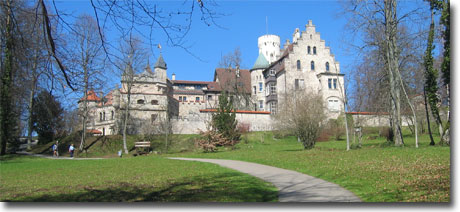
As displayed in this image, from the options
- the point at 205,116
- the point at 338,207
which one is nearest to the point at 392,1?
the point at 338,207

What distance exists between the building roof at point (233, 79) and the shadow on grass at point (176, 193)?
43697 millimetres

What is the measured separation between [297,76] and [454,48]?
39.8 meters

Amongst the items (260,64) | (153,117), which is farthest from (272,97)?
(153,117)

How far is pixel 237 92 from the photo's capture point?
51.5 metres

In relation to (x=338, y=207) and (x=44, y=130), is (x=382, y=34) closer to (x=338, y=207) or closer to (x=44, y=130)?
(x=338, y=207)

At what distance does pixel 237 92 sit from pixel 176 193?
4430 centimetres

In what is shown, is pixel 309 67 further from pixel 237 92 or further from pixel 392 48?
pixel 392 48

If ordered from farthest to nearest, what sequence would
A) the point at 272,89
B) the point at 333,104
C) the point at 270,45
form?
the point at 270,45, the point at 272,89, the point at 333,104

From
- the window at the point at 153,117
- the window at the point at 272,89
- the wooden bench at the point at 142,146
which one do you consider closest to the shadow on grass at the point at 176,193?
the wooden bench at the point at 142,146

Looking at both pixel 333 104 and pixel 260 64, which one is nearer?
pixel 333 104

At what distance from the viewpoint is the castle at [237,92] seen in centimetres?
4169

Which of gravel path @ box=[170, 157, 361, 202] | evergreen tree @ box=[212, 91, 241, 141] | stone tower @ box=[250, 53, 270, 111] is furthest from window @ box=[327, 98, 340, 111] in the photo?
gravel path @ box=[170, 157, 361, 202]

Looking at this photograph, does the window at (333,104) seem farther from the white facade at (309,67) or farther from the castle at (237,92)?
the white facade at (309,67)

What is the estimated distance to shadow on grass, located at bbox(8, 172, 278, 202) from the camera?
683cm
